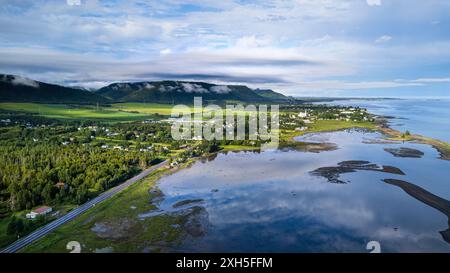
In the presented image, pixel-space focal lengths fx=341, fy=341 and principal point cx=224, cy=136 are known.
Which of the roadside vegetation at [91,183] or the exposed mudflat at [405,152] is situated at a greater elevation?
the exposed mudflat at [405,152]

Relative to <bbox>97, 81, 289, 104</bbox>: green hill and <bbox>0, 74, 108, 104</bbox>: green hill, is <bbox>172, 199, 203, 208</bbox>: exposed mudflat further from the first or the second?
<bbox>97, 81, 289, 104</bbox>: green hill

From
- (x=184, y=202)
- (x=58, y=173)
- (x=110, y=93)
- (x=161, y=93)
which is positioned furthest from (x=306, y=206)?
(x=110, y=93)

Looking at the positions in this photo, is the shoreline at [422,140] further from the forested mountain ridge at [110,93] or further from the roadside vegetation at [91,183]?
the forested mountain ridge at [110,93]

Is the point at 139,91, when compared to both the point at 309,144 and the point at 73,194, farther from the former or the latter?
the point at 73,194

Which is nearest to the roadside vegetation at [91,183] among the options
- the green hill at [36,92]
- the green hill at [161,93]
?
the green hill at [36,92]

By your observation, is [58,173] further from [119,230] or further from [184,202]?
[119,230]
